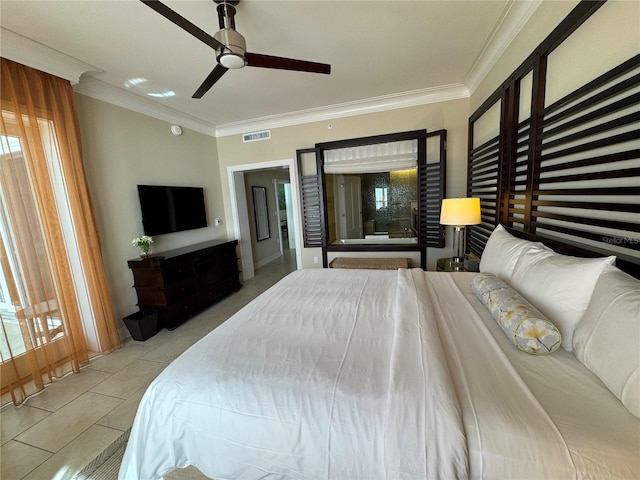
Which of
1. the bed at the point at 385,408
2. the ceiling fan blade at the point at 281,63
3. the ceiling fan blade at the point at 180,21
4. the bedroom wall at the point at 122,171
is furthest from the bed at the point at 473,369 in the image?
the bedroom wall at the point at 122,171

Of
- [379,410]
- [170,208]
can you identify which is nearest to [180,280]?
[170,208]

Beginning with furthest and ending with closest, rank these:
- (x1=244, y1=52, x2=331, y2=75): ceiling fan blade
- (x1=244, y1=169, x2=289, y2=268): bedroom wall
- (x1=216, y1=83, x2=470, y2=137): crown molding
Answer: (x1=244, y1=169, x2=289, y2=268): bedroom wall, (x1=216, y1=83, x2=470, y2=137): crown molding, (x1=244, y1=52, x2=331, y2=75): ceiling fan blade

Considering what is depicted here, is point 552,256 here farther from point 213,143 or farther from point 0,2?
point 213,143

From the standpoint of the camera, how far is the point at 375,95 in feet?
11.5

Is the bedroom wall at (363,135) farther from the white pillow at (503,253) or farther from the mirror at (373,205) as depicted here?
the white pillow at (503,253)

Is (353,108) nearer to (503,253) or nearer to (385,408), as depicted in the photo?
(503,253)

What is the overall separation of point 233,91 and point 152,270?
2.33m

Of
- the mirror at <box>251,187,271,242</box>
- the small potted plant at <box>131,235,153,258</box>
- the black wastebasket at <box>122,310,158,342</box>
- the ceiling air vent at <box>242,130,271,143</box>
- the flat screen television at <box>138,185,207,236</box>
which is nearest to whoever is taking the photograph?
the black wastebasket at <box>122,310,158,342</box>

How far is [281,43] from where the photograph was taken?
7.46 feet

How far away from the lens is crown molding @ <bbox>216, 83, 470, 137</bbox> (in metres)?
3.42

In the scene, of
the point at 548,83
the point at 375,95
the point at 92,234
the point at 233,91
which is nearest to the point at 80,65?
the point at 233,91

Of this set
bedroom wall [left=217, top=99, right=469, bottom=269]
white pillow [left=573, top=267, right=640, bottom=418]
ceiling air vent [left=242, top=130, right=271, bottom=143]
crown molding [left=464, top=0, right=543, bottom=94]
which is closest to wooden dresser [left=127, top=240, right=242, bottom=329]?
bedroom wall [left=217, top=99, right=469, bottom=269]

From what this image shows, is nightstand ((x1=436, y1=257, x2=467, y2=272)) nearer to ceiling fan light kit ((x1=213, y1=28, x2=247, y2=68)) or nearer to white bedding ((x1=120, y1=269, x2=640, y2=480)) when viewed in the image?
white bedding ((x1=120, y1=269, x2=640, y2=480))

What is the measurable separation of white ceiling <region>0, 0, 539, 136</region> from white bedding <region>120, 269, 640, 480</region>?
7.33 feet
